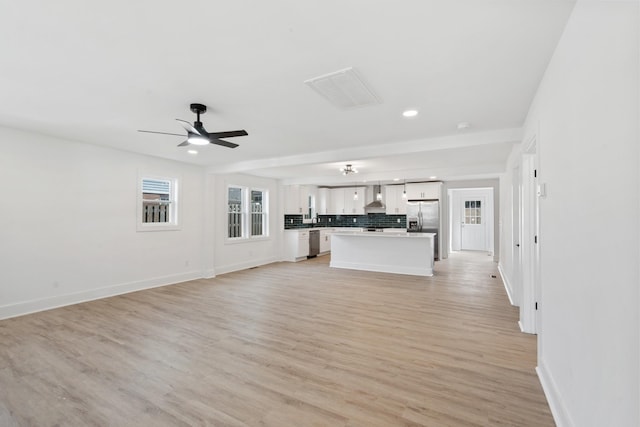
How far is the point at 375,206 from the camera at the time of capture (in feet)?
30.9

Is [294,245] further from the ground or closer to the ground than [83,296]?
further from the ground

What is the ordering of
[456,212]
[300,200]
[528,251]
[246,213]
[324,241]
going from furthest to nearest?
1. [456,212]
2. [324,241]
3. [300,200]
4. [246,213]
5. [528,251]

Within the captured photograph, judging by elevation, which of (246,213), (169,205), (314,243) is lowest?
(314,243)

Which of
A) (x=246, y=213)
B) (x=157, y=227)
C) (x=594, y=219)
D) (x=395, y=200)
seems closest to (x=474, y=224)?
(x=395, y=200)

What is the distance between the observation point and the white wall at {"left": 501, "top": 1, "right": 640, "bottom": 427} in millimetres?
1033

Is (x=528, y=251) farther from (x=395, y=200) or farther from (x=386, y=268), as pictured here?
(x=395, y=200)

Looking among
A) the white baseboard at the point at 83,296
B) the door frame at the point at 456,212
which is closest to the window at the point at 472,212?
the door frame at the point at 456,212

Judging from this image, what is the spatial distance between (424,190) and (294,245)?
4332mm

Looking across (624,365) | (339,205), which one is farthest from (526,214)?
(339,205)

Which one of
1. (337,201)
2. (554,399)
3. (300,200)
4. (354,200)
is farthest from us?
(337,201)

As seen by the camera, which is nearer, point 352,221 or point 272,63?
point 272,63

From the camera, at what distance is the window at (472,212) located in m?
10.7

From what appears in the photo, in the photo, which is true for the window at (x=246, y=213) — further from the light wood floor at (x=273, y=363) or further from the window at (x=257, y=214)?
the light wood floor at (x=273, y=363)

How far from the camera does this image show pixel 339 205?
10875 millimetres
